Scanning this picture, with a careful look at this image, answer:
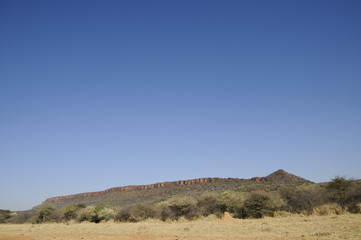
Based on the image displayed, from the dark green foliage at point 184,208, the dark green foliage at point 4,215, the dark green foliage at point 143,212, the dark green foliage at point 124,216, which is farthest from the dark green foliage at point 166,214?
the dark green foliage at point 4,215

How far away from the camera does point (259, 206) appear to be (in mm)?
25312

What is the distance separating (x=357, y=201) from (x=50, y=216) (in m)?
37.3

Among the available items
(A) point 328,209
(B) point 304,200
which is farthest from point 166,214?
(A) point 328,209

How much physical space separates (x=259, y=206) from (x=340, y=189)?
771cm

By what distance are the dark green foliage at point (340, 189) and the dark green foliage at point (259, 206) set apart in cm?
576

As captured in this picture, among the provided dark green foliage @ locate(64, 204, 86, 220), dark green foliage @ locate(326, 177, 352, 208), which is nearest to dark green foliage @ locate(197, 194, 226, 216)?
dark green foliage @ locate(326, 177, 352, 208)

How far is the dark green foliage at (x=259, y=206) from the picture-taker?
82.0 ft

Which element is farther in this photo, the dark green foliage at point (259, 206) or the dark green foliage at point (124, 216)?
the dark green foliage at point (124, 216)

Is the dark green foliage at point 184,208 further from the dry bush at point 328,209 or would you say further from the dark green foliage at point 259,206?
the dry bush at point 328,209

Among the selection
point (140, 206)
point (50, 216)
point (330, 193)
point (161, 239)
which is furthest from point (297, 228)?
point (50, 216)

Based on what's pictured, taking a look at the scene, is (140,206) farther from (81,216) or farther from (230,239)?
(230,239)

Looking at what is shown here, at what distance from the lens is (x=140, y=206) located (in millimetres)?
31672

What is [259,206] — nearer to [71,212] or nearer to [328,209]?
[328,209]

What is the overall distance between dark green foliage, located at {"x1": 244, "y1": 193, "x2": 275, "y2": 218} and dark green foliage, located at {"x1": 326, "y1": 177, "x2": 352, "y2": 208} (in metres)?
5.76
